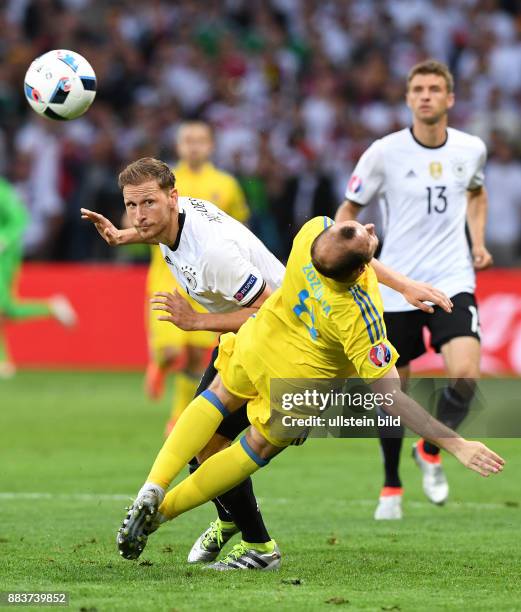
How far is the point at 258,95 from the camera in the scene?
63.7 feet

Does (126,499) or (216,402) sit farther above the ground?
(216,402)

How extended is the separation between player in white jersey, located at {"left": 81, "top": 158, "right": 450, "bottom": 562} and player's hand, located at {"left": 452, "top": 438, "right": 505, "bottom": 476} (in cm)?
92

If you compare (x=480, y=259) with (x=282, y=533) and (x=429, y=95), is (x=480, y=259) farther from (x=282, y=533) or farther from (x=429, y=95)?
(x=282, y=533)

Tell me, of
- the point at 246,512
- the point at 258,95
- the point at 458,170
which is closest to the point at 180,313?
the point at 246,512

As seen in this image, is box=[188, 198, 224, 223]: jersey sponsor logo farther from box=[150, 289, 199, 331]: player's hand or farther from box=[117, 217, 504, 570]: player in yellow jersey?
box=[117, 217, 504, 570]: player in yellow jersey

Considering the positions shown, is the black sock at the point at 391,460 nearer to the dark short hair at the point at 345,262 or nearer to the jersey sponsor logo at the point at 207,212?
the jersey sponsor logo at the point at 207,212

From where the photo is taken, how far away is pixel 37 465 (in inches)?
405

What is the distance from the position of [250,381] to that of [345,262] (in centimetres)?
83

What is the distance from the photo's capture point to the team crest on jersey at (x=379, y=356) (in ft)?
18.2

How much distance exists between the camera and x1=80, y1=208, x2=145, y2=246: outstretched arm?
255 inches

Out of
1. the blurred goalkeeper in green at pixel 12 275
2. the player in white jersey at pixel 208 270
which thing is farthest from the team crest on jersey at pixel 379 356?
the blurred goalkeeper in green at pixel 12 275

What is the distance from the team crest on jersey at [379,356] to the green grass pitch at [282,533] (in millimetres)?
958

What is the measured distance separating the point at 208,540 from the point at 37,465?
4007mm

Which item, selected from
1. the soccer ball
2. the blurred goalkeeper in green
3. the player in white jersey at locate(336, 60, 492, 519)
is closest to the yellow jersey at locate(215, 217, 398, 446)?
the soccer ball
